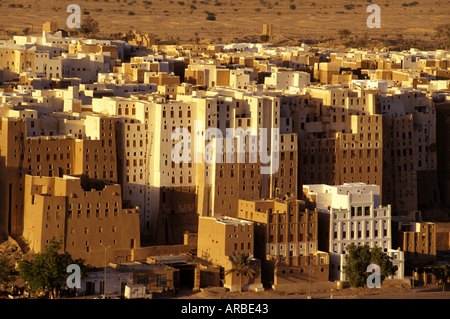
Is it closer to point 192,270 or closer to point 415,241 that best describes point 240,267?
point 192,270

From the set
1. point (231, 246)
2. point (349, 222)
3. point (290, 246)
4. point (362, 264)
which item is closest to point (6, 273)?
point (231, 246)

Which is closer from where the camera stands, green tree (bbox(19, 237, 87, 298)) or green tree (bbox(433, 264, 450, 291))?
green tree (bbox(19, 237, 87, 298))

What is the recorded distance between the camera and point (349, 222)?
81125 mm

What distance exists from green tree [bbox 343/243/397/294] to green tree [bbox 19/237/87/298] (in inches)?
622

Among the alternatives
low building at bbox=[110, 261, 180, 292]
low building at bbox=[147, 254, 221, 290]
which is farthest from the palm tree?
low building at bbox=[110, 261, 180, 292]

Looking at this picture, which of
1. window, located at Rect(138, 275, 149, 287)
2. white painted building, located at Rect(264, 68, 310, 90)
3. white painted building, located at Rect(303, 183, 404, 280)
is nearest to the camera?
window, located at Rect(138, 275, 149, 287)

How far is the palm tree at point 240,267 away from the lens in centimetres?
7612

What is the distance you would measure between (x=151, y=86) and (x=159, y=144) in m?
20.3

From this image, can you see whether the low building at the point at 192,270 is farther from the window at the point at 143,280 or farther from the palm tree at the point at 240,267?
the window at the point at 143,280

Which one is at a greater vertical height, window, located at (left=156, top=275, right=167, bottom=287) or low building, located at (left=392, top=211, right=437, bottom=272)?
low building, located at (left=392, top=211, right=437, bottom=272)

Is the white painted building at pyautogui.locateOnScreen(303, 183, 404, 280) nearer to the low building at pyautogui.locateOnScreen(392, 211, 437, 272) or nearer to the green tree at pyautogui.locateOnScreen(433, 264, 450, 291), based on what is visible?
the green tree at pyautogui.locateOnScreen(433, 264, 450, 291)

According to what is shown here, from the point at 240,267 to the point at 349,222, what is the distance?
28.7 ft

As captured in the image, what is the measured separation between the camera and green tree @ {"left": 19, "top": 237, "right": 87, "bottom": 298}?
71.9 m

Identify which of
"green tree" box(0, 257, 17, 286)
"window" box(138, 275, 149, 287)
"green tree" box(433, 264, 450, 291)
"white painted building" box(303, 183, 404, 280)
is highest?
"white painted building" box(303, 183, 404, 280)
